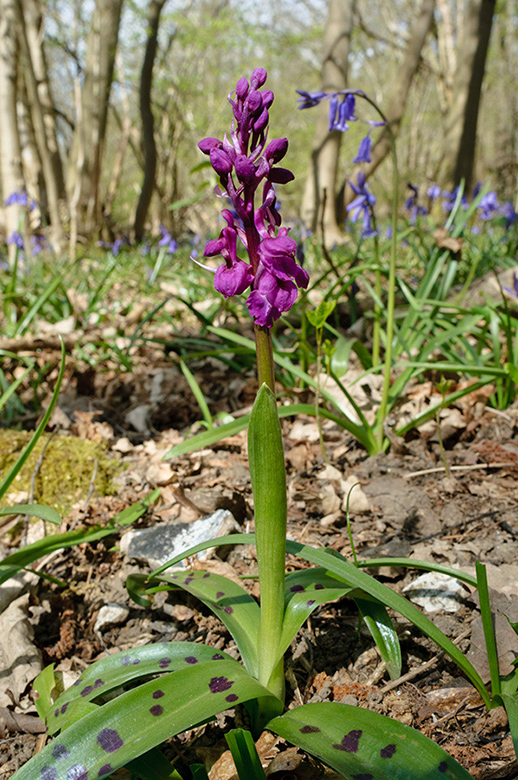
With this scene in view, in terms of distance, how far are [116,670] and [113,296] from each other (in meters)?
4.48

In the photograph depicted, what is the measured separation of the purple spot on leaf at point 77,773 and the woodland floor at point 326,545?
0.34 metres

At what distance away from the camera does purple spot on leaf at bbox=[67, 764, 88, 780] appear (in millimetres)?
852

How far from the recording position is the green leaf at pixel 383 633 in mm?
1202

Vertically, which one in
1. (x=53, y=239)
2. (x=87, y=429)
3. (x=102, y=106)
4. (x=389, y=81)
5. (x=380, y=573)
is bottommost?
(x=380, y=573)

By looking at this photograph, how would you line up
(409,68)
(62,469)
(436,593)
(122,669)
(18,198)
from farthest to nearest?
(409,68) → (18,198) → (62,469) → (436,593) → (122,669)

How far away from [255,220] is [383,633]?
0.95 metres

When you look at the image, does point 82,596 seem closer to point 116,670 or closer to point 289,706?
point 116,670

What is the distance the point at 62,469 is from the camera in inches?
85.5

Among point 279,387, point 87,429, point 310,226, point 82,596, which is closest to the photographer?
point 82,596

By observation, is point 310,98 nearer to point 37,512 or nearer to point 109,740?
point 37,512

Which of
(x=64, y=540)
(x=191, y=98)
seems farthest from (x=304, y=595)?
(x=191, y=98)

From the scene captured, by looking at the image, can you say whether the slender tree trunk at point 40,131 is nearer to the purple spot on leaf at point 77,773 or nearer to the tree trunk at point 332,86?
the tree trunk at point 332,86

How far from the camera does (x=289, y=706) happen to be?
4.04ft

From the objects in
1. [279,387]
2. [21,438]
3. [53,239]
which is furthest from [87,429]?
[53,239]
